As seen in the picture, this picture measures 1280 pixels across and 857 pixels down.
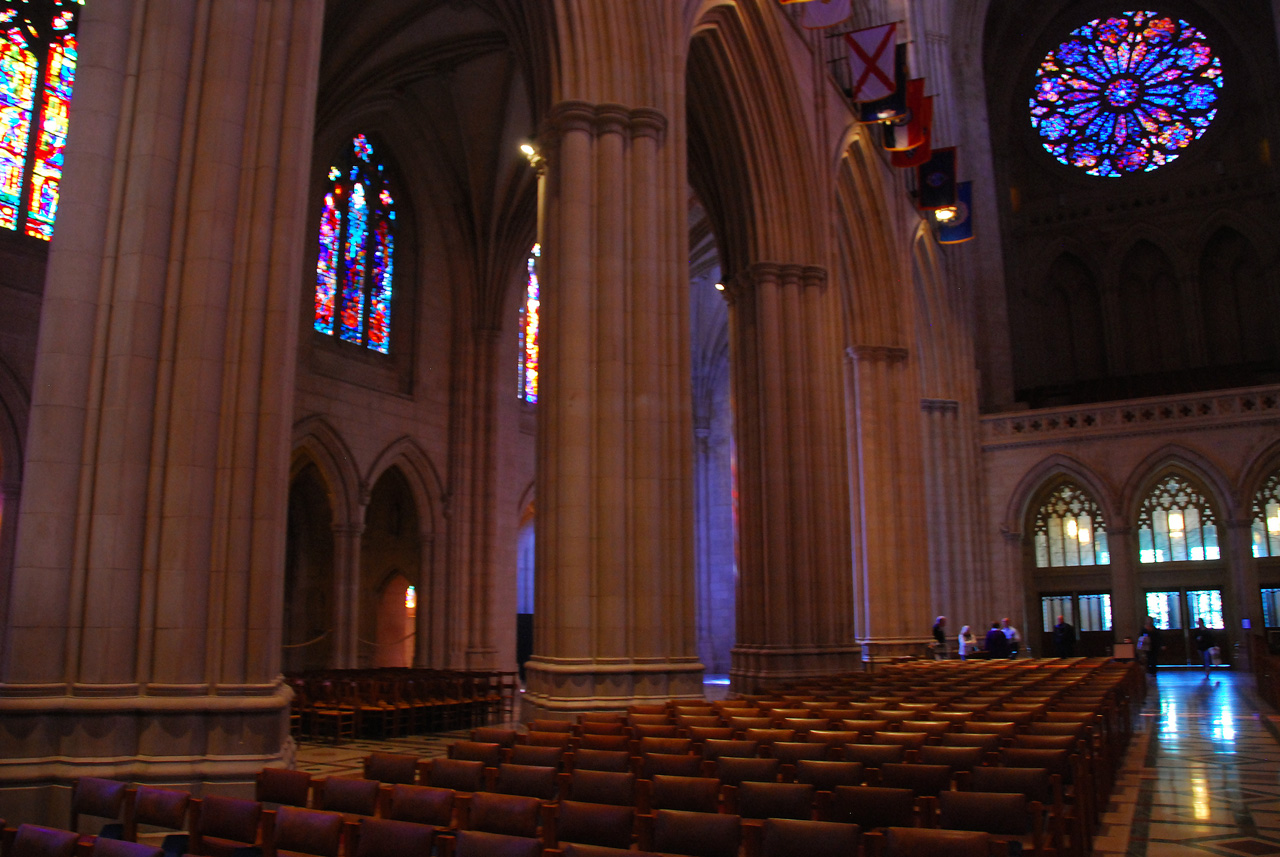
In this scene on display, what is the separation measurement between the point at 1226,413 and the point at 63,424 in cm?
2596

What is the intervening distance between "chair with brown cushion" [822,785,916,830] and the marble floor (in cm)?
203

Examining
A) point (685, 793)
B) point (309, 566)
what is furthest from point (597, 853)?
point (309, 566)

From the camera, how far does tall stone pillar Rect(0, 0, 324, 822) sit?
6309 mm

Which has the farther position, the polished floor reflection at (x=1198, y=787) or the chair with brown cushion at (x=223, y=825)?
the polished floor reflection at (x=1198, y=787)

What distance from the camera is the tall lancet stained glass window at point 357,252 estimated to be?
20094 mm

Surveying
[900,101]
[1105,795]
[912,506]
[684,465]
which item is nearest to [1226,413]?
[912,506]

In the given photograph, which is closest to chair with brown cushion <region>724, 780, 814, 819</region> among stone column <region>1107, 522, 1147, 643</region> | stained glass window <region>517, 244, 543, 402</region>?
stained glass window <region>517, 244, 543, 402</region>

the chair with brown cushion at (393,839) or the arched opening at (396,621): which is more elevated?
the arched opening at (396,621)

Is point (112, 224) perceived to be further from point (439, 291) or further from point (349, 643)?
point (439, 291)

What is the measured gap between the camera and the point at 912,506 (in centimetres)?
2184

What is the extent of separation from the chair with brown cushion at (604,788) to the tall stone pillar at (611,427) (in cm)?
521

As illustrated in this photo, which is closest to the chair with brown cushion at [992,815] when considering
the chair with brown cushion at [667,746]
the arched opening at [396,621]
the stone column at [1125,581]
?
the chair with brown cushion at [667,746]

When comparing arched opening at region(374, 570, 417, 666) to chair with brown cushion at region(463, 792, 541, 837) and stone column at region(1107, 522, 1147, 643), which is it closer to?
stone column at region(1107, 522, 1147, 643)

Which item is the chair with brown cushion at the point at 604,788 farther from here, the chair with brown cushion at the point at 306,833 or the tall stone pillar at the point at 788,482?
the tall stone pillar at the point at 788,482
